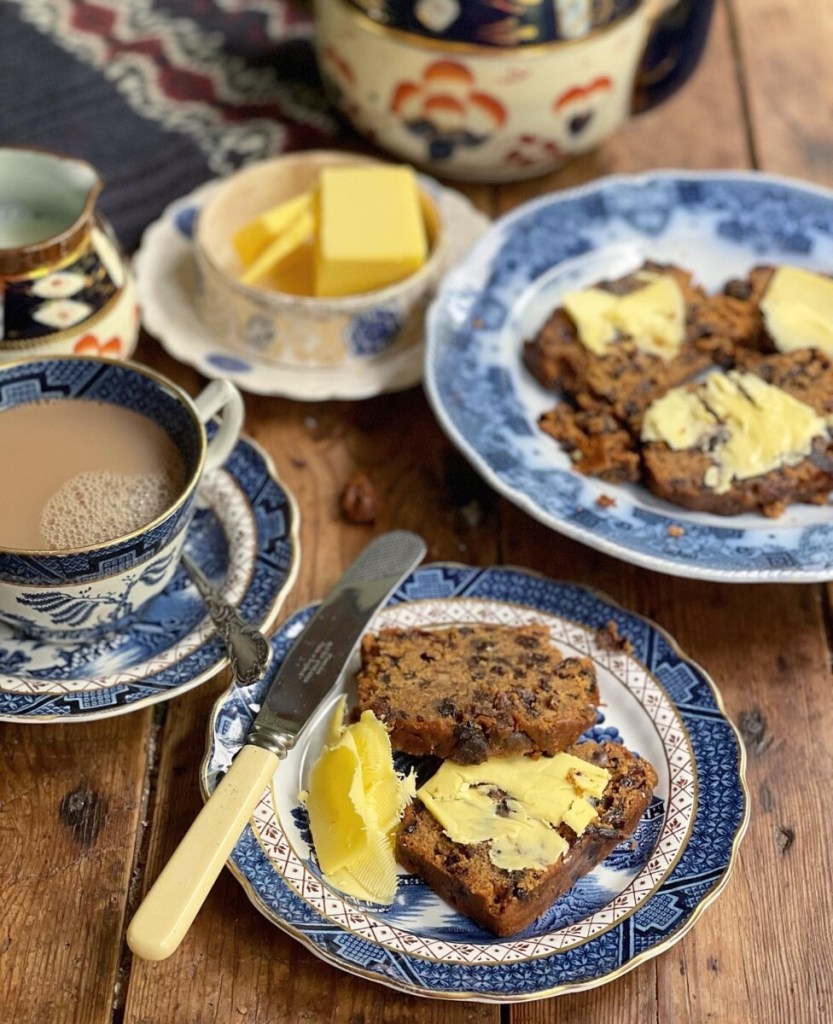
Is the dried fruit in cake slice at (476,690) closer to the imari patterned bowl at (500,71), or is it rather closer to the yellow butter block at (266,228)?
the yellow butter block at (266,228)

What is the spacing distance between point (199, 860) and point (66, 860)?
9.7 inches

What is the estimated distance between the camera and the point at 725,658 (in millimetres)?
1581

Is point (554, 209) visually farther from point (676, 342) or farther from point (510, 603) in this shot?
point (510, 603)

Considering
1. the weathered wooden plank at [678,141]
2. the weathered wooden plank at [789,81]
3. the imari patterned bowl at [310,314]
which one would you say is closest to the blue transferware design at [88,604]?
the imari patterned bowl at [310,314]

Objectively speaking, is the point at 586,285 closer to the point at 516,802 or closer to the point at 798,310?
the point at 798,310

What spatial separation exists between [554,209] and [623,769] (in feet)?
3.52

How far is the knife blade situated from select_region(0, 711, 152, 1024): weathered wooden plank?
12 centimetres

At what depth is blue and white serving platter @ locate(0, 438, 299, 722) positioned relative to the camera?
1377mm

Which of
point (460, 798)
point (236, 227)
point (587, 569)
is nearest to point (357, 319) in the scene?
point (236, 227)

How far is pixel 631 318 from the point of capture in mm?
1854

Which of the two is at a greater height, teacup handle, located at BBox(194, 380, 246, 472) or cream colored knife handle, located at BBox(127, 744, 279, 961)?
teacup handle, located at BBox(194, 380, 246, 472)

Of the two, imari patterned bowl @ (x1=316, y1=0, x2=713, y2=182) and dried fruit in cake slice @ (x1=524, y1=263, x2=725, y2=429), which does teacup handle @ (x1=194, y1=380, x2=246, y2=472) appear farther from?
imari patterned bowl @ (x1=316, y1=0, x2=713, y2=182)

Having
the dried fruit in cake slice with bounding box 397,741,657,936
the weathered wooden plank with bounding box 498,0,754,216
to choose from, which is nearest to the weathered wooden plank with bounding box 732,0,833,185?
the weathered wooden plank with bounding box 498,0,754,216

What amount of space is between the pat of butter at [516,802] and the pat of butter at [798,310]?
83cm
